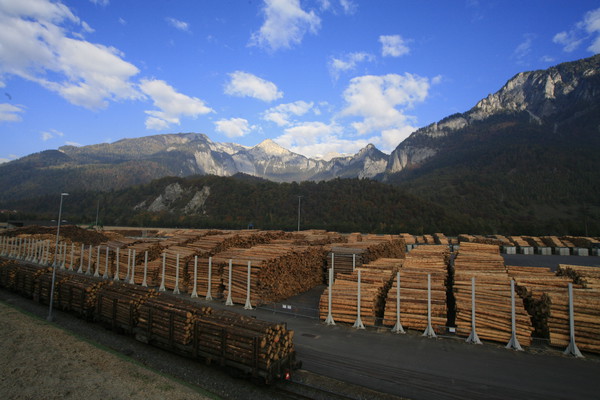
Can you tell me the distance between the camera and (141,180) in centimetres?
19175

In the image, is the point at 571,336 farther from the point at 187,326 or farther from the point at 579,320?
the point at 187,326

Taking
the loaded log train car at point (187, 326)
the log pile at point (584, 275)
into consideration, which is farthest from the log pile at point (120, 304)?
the log pile at point (584, 275)

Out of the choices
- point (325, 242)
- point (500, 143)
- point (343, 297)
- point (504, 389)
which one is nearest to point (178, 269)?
point (343, 297)

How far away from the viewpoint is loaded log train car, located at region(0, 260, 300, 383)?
8.52 metres

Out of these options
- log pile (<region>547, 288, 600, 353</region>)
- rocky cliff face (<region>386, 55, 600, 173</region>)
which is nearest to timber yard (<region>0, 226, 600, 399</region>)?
log pile (<region>547, 288, 600, 353</region>)

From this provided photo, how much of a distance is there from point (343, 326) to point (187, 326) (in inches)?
250

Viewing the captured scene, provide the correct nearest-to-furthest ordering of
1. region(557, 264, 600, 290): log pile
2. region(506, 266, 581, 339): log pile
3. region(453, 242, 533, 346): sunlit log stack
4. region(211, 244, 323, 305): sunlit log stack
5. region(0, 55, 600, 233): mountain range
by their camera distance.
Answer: region(453, 242, 533, 346): sunlit log stack → region(506, 266, 581, 339): log pile → region(557, 264, 600, 290): log pile → region(211, 244, 323, 305): sunlit log stack → region(0, 55, 600, 233): mountain range

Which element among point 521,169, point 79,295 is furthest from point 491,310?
point 521,169

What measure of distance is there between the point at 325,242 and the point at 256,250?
12.2 meters

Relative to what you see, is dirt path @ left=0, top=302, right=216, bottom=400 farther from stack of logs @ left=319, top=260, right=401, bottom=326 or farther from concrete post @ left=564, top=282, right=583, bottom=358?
concrete post @ left=564, top=282, right=583, bottom=358

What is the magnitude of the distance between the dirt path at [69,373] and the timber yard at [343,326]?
85 cm

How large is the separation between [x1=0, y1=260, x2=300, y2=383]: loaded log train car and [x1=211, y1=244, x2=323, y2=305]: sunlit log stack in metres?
4.93

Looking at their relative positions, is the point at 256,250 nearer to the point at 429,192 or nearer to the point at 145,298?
the point at 145,298

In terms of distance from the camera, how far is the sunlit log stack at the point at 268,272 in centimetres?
1686
